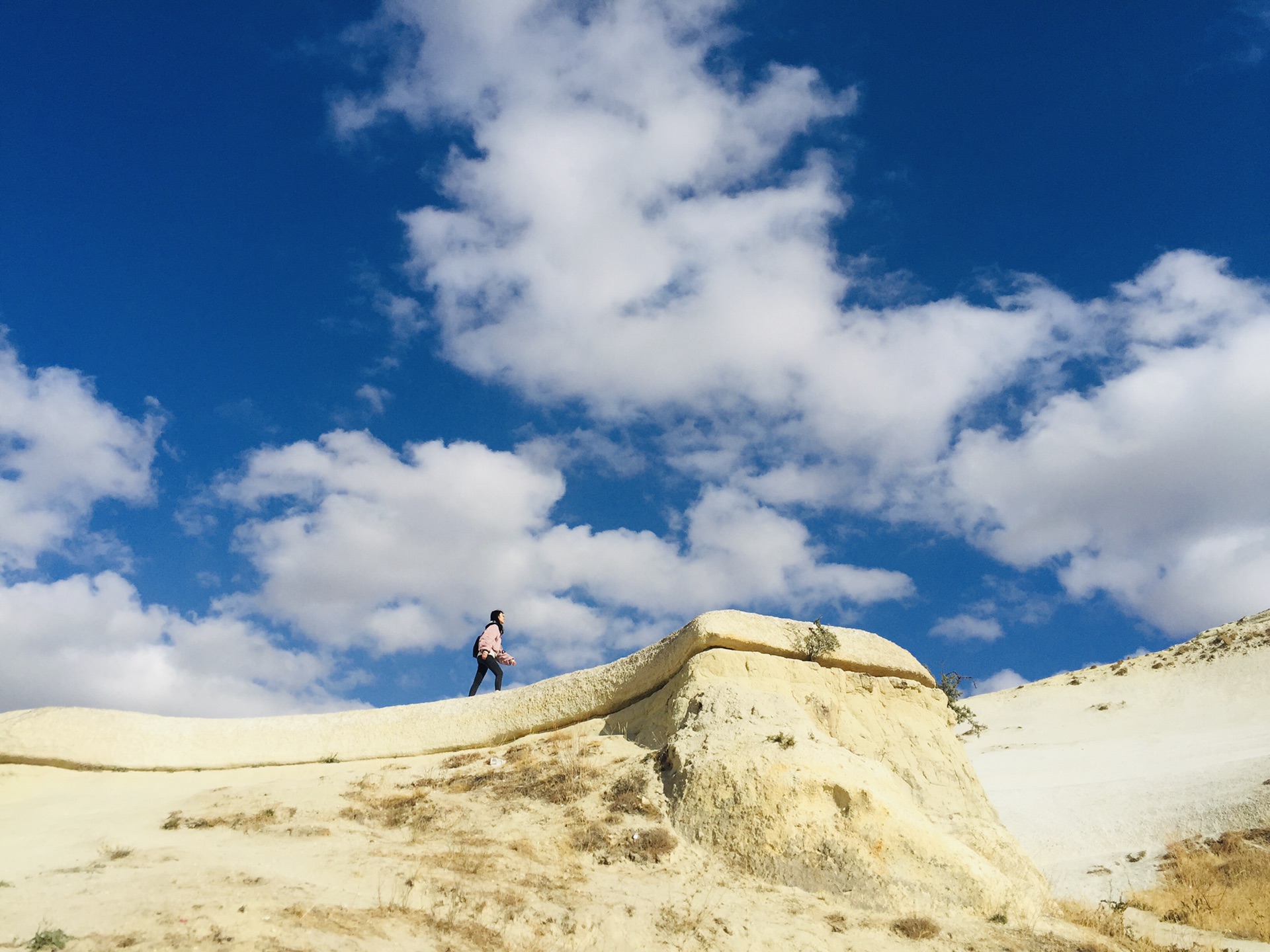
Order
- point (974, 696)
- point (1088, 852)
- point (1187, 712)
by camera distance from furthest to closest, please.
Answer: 1. point (974, 696)
2. point (1187, 712)
3. point (1088, 852)

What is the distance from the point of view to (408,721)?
38.8ft

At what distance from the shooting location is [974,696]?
37625 mm

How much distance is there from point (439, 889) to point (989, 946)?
13.9ft

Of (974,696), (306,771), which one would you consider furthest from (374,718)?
(974,696)

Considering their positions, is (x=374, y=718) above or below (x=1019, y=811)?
above

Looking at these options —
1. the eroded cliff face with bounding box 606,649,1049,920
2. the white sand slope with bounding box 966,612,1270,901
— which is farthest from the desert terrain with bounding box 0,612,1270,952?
the white sand slope with bounding box 966,612,1270,901

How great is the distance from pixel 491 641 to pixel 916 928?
7654 millimetres

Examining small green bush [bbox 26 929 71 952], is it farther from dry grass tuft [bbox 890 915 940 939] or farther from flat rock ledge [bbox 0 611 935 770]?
flat rock ledge [bbox 0 611 935 770]

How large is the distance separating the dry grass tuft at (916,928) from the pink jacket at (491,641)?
7.35 metres

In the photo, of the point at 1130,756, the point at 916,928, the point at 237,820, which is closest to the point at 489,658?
the point at 237,820

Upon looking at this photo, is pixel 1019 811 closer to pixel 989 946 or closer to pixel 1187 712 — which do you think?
pixel 989 946

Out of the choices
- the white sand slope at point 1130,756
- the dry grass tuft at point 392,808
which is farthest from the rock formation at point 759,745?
the white sand slope at point 1130,756

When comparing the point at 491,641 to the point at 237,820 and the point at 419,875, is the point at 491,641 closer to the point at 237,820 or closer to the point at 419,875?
the point at 237,820

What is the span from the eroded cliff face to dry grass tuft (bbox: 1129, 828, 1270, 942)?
230 cm
